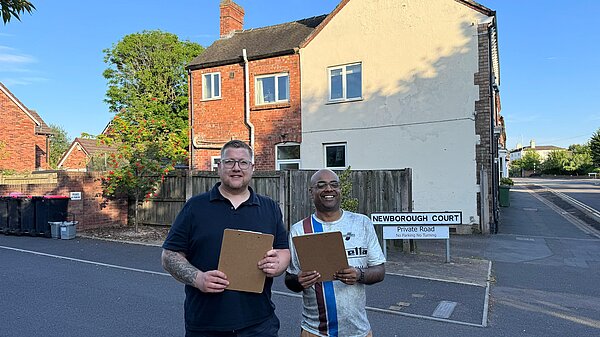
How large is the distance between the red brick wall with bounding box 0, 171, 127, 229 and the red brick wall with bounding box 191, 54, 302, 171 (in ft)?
14.3

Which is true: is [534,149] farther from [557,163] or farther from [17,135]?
[17,135]

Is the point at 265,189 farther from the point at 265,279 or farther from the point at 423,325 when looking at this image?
the point at 265,279

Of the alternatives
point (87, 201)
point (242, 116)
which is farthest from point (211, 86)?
point (87, 201)

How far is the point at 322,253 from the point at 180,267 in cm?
80

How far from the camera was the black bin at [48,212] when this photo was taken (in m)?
11.9

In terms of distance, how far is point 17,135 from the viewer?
88.7ft

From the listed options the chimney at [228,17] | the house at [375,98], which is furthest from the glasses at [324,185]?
the chimney at [228,17]

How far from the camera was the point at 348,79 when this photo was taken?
48.1ft

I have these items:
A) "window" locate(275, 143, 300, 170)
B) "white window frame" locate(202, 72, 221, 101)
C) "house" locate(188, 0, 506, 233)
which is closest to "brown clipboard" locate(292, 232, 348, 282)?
"house" locate(188, 0, 506, 233)

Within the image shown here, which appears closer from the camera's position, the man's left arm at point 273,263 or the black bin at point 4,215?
the man's left arm at point 273,263

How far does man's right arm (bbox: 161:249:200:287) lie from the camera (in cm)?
238

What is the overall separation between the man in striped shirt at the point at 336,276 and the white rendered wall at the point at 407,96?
35.0 feet

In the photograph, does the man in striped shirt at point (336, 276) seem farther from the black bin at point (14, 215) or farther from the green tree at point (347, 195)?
the black bin at point (14, 215)

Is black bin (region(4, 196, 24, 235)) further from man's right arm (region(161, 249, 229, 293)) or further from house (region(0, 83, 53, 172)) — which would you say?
house (region(0, 83, 53, 172))
